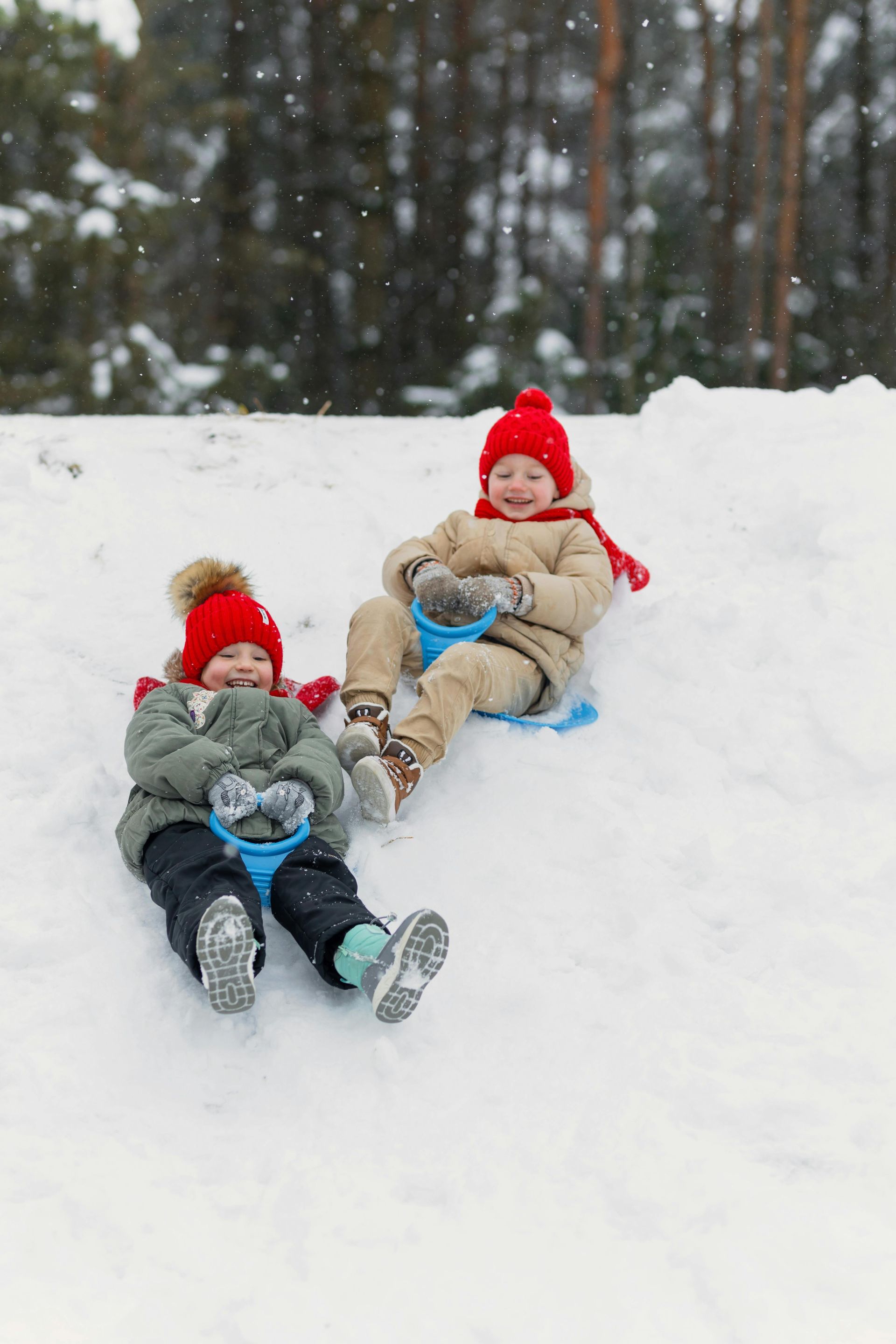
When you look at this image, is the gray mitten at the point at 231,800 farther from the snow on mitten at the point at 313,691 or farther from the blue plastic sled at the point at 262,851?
the snow on mitten at the point at 313,691

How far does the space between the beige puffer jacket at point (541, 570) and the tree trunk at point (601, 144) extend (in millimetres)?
8472

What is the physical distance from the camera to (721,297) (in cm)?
1322

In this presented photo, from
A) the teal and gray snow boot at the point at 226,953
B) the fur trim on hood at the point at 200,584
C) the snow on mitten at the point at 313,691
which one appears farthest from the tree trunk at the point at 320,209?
the teal and gray snow boot at the point at 226,953

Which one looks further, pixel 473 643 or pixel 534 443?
pixel 534 443

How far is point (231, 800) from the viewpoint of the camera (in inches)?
103

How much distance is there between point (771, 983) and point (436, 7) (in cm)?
1386

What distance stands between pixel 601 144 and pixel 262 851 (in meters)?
11.1

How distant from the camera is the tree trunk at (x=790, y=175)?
1146 cm

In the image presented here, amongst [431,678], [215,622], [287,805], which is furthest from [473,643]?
[287,805]

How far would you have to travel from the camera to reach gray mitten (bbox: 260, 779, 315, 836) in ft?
8.68

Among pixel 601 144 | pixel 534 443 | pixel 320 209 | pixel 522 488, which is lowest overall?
pixel 522 488

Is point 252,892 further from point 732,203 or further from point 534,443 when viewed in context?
point 732,203

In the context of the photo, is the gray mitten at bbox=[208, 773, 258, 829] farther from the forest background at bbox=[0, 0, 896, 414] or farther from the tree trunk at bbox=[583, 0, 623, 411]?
the tree trunk at bbox=[583, 0, 623, 411]

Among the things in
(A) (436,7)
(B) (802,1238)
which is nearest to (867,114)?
(A) (436,7)
